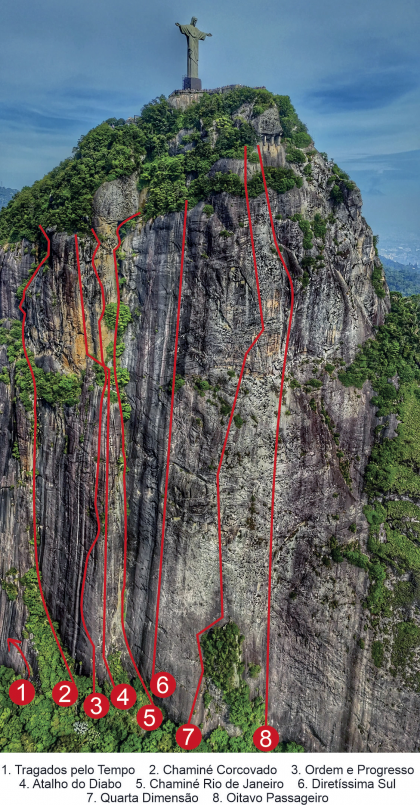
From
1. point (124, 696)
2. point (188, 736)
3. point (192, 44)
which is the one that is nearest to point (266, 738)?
point (188, 736)

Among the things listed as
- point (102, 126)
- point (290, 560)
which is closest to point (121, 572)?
point (290, 560)

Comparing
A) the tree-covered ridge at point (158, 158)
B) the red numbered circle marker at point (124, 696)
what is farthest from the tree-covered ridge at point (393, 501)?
the red numbered circle marker at point (124, 696)

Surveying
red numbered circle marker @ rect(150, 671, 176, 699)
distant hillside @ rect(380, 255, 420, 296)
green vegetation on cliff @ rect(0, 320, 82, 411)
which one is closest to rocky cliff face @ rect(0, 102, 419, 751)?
red numbered circle marker @ rect(150, 671, 176, 699)

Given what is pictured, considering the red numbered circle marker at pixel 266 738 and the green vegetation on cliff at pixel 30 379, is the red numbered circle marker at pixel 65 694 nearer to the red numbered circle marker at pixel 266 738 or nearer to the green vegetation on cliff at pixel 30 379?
the red numbered circle marker at pixel 266 738

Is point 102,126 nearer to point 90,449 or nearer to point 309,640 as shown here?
point 90,449

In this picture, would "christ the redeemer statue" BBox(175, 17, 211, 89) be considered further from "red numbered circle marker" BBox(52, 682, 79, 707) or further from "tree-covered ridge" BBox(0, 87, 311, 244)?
"red numbered circle marker" BBox(52, 682, 79, 707)

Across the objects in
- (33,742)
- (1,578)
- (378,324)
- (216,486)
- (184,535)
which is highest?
(378,324)
